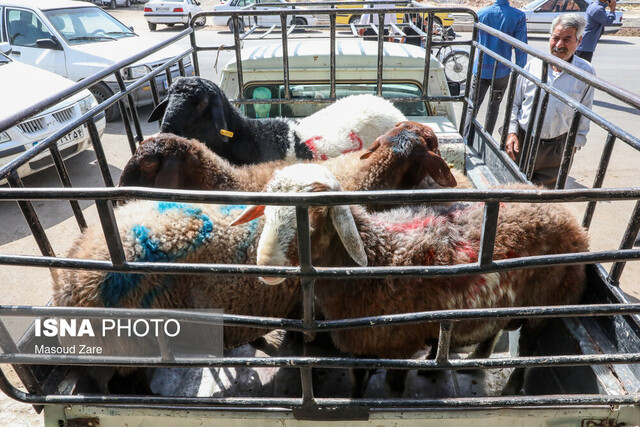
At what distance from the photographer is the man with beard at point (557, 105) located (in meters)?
4.57

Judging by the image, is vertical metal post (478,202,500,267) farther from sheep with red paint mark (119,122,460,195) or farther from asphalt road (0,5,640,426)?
asphalt road (0,5,640,426)

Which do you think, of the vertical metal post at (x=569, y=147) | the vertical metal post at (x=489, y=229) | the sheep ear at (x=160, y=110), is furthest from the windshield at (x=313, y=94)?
the vertical metal post at (x=489, y=229)

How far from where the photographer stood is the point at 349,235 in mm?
2197

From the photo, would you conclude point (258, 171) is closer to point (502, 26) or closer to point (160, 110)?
point (160, 110)

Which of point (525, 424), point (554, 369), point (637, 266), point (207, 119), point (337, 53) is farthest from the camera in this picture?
point (637, 266)

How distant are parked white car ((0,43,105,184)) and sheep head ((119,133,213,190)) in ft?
10.7

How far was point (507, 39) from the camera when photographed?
145 inches

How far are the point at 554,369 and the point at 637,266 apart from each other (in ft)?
12.3

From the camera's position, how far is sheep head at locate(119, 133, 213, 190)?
3.22 meters

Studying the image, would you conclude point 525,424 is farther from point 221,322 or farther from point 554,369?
point 221,322

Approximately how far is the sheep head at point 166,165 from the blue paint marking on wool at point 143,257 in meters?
0.56

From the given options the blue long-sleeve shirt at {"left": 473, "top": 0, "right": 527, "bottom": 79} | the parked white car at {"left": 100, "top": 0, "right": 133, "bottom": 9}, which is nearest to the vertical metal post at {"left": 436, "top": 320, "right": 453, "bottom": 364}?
the blue long-sleeve shirt at {"left": 473, "top": 0, "right": 527, "bottom": 79}

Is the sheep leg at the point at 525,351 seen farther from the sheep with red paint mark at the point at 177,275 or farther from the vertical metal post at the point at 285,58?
the vertical metal post at the point at 285,58

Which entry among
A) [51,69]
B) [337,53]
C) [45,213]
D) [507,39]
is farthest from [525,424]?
[51,69]
